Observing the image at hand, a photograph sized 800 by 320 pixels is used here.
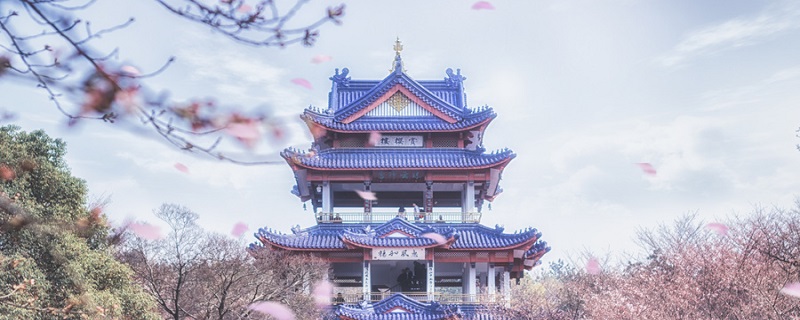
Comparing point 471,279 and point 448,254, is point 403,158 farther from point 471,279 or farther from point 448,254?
point 471,279

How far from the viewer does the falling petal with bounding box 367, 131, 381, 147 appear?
2228cm

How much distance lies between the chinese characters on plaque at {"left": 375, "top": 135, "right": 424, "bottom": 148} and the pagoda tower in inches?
1.2

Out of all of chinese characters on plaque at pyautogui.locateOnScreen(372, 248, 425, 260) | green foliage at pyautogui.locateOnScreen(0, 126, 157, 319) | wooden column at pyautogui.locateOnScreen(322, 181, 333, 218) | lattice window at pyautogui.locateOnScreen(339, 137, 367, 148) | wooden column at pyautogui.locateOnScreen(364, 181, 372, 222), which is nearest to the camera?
green foliage at pyautogui.locateOnScreen(0, 126, 157, 319)

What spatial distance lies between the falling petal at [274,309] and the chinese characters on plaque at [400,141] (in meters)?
6.46

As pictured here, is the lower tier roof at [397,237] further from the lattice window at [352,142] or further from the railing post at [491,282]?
the lattice window at [352,142]

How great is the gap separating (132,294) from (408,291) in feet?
29.2

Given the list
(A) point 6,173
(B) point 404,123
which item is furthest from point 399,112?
(A) point 6,173

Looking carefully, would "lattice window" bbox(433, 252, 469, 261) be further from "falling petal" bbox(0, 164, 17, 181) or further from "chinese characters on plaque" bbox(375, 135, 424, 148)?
"falling petal" bbox(0, 164, 17, 181)

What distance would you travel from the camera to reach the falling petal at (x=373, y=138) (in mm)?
22281

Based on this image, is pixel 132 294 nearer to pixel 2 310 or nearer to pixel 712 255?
pixel 2 310

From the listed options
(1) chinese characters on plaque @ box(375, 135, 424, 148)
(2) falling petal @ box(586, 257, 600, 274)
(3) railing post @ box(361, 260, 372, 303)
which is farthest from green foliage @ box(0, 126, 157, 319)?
(2) falling petal @ box(586, 257, 600, 274)

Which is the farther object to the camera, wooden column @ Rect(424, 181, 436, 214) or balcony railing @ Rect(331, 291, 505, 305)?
wooden column @ Rect(424, 181, 436, 214)

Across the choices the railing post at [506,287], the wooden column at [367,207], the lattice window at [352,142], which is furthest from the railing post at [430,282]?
the lattice window at [352,142]

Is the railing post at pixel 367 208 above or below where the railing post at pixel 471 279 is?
above
